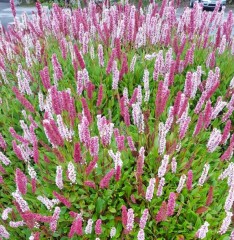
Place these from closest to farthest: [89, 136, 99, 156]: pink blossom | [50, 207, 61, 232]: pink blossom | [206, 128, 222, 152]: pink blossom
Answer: [50, 207, 61, 232]: pink blossom, [89, 136, 99, 156]: pink blossom, [206, 128, 222, 152]: pink blossom

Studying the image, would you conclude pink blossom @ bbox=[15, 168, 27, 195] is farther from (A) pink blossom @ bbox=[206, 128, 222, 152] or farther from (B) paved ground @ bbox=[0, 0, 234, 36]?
(B) paved ground @ bbox=[0, 0, 234, 36]

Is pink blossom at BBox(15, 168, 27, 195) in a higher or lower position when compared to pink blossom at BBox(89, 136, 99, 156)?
lower

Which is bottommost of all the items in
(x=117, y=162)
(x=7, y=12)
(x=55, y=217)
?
(x=7, y=12)

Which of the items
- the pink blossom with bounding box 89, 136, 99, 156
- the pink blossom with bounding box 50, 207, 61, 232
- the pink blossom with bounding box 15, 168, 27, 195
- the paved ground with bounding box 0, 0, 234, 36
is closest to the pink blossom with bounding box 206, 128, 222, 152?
the pink blossom with bounding box 89, 136, 99, 156

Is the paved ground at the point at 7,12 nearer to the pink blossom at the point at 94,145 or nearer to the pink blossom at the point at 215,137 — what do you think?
the pink blossom at the point at 215,137

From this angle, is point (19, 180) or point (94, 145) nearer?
point (19, 180)

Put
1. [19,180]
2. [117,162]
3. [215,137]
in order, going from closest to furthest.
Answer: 1. [19,180]
2. [117,162]
3. [215,137]

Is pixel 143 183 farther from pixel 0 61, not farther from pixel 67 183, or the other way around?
pixel 0 61

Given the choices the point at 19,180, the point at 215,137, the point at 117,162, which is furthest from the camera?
the point at 215,137

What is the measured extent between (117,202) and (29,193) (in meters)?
0.68

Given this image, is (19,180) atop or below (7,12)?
atop

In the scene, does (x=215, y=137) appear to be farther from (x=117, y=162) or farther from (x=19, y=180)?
(x=19, y=180)

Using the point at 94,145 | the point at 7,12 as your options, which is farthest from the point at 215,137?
the point at 7,12

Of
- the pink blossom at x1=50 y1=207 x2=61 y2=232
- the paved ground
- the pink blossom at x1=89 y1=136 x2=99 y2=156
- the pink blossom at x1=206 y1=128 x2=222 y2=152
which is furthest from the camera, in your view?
the paved ground
